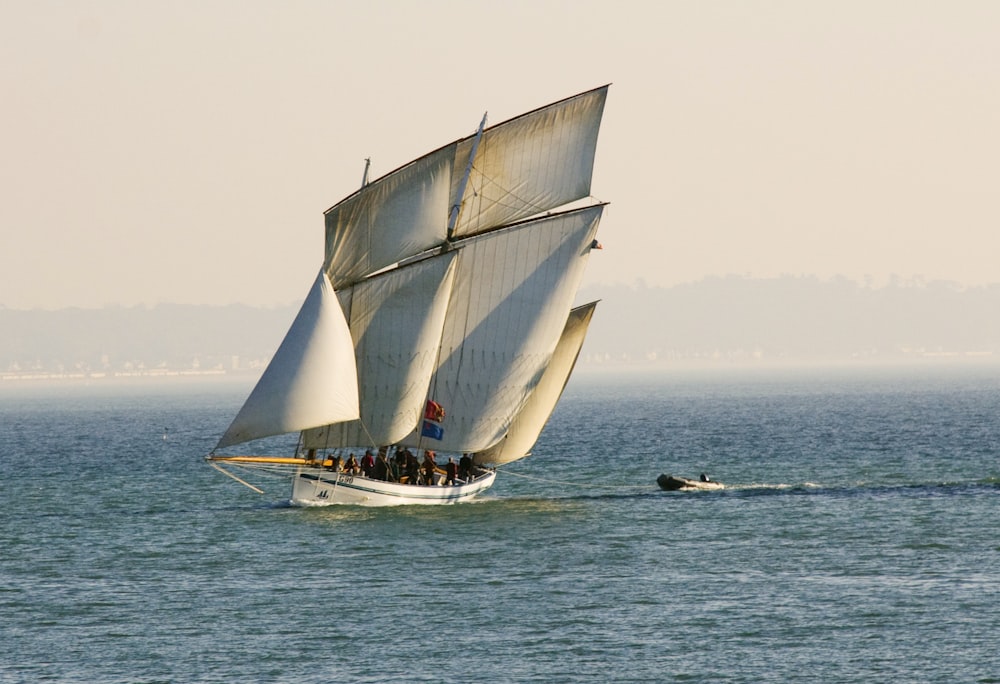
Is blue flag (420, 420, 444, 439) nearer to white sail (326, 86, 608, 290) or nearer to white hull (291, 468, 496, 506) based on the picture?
white hull (291, 468, 496, 506)

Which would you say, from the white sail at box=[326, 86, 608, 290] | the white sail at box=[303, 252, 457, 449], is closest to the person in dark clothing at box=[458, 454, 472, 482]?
the white sail at box=[303, 252, 457, 449]

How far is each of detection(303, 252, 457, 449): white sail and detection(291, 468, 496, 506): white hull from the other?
65.6 inches

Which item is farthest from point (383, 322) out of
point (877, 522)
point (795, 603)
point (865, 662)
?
point (865, 662)

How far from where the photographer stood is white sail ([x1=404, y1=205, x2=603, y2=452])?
67.5 m

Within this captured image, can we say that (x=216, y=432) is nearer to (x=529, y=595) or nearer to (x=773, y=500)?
(x=773, y=500)

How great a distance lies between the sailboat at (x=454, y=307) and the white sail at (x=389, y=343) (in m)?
0.06

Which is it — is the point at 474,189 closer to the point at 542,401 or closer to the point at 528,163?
the point at 528,163

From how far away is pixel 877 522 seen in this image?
5847cm

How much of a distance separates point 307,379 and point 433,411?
29.9 feet

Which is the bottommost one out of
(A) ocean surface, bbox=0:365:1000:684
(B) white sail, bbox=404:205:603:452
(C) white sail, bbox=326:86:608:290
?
(A) ocean surface, bbox=0:365:1000:684

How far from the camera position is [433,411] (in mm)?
67688

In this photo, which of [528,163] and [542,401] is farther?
[542,401]

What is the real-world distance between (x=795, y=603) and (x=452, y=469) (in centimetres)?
2729

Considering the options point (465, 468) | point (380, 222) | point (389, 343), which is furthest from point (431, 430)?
point (380, 222)
